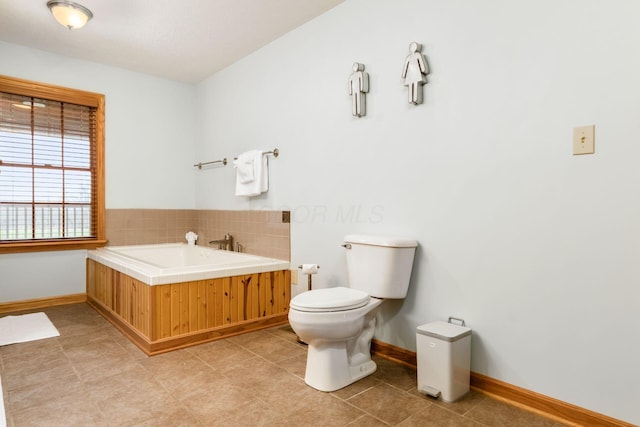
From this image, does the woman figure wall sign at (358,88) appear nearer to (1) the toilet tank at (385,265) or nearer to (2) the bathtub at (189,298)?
(1) the toilet tank at (385,265)

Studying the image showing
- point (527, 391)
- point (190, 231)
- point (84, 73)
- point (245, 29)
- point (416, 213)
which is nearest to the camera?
point (527, 391)

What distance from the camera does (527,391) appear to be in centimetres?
179

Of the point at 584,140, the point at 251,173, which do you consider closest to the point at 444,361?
the point at 584,140

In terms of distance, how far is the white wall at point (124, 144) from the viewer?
345cm

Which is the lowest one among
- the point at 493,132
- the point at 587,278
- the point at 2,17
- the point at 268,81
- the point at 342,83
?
the point at 587,278

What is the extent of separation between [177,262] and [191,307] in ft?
5.17

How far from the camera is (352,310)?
1.97 m

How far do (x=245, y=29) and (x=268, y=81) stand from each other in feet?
1.49

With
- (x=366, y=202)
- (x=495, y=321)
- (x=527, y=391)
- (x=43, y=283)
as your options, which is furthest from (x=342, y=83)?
(x=43, y=283)

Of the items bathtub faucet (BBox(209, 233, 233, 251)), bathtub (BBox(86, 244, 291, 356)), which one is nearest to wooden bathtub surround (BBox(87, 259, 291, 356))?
bathtub (BBox(86, 244, 291, 356))

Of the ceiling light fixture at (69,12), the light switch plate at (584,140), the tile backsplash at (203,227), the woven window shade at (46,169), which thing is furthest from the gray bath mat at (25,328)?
the light switch plate at (584,140)

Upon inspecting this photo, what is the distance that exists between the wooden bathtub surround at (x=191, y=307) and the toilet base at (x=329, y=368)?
947 millimetres

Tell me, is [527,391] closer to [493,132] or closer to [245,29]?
[493,132]

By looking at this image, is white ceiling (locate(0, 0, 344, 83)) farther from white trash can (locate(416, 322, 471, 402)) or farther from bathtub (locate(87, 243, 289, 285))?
white trash can (locate(416, 322, 471, 402))
